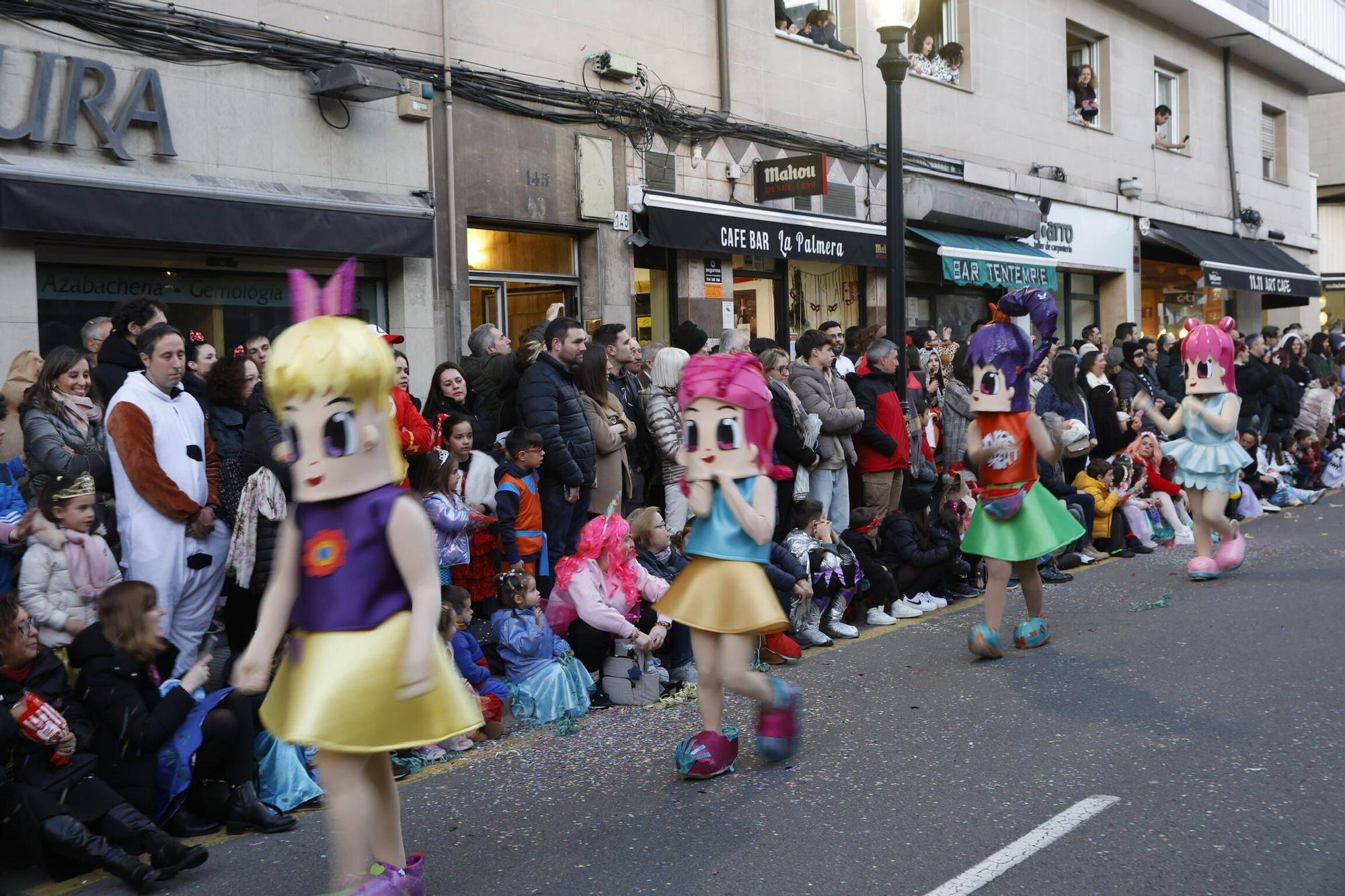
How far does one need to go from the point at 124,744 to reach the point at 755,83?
1096 cm

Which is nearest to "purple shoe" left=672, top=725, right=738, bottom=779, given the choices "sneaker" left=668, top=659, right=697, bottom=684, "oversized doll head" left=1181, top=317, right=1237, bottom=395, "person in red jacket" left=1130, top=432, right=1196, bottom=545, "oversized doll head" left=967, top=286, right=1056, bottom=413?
"sneaker" left=668, top=659, right=697, bottom=684

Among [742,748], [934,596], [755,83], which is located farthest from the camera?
[755,83]

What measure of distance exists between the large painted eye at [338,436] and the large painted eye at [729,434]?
194 centimetres

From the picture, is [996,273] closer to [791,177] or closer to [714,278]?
[791,177]

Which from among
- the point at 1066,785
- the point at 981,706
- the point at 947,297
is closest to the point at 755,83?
the point at 947,297

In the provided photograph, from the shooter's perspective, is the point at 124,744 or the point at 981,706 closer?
the point at 124,744

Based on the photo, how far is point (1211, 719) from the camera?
6016 millimetres

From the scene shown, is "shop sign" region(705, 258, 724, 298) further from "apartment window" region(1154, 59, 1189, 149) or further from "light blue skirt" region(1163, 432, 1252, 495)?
"apartment window" region(1154, 59, 1189, 149)

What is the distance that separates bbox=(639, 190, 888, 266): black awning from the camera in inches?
498

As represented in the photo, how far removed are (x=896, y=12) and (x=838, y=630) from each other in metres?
4.84

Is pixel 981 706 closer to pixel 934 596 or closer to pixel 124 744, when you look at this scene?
pixel 934 596

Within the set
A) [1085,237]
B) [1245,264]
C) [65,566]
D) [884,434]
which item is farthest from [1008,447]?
[1245,264]

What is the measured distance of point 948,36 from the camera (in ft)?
57.6

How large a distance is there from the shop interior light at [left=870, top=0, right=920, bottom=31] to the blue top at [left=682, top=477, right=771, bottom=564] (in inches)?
230
